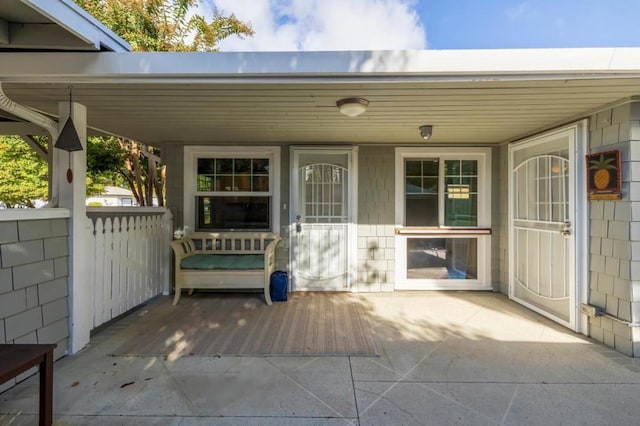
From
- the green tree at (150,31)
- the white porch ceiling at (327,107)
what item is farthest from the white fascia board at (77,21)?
the green tree at (150,31)

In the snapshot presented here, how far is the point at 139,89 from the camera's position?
247 cm

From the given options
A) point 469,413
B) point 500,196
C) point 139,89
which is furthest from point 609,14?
point 139,89

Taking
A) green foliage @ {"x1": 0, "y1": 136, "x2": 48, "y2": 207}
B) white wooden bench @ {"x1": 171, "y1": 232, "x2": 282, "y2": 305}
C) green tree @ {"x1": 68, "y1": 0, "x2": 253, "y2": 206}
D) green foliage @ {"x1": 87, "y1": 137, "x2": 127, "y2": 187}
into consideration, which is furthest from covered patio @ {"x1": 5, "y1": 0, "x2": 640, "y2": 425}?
green foliage @ {"x1": 0, "y1": 136, "x2": 48, "y2": 207}

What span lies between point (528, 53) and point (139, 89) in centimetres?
300

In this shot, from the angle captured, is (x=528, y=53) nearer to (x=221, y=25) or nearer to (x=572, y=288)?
(x=572, y=288)

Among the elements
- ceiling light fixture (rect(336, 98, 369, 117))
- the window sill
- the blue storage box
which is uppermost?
ceiling light fixture (rect(336, 98, 369, 117))

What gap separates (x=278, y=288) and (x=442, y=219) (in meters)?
2.66

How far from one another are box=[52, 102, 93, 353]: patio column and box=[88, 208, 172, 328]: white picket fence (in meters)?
0.19

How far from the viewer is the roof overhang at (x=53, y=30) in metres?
1.86

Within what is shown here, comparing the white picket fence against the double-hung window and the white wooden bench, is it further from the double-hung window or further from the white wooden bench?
the double-hung window

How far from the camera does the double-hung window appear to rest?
4.53 metres

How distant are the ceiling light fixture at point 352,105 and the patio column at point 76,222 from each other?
237cm

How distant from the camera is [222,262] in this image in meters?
3.98

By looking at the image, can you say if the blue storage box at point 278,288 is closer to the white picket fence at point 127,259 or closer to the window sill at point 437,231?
the white picket fence at point 127,259
